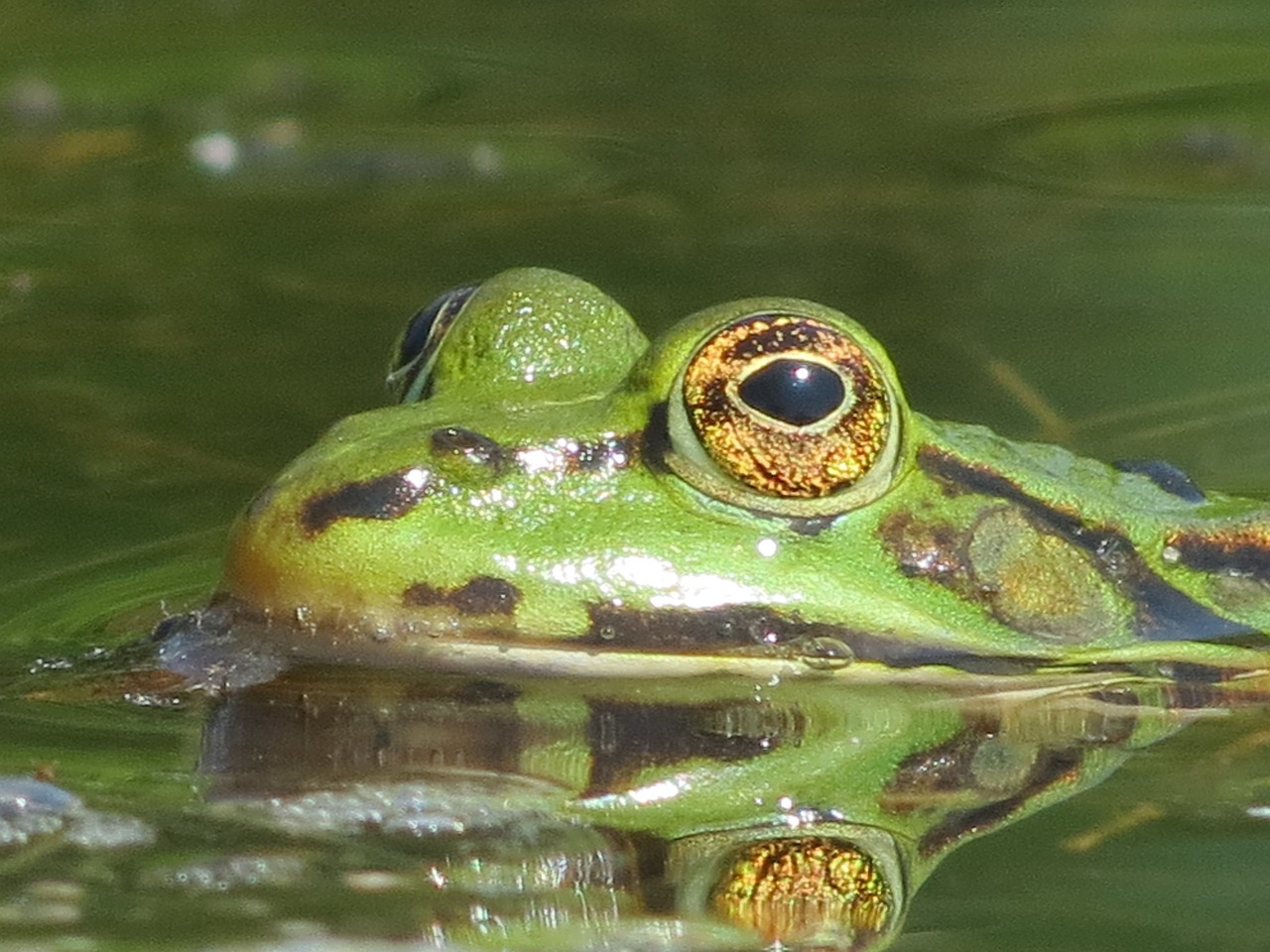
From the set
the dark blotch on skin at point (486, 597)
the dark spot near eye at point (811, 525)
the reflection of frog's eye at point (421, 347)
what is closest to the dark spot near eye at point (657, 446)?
the dark spot near eye at point (811, 525)

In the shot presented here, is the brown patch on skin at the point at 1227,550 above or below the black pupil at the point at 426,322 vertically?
below

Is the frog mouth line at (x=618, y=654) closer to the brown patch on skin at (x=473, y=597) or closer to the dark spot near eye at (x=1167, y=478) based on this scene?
the brown patch on skin at (x=473, y=597)

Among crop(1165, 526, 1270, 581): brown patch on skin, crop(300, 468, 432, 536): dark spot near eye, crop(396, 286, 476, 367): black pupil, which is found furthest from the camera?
crop(396, 286, 476, 367): black pupil

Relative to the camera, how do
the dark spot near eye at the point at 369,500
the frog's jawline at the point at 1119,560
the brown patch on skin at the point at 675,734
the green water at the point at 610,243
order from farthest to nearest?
1. the frog's jawline at the point at 1119,560
2. the dark spot near eye at the point at 369,500
3. the brown patch on skin at the point at 675,734
4. the green water at the point at 610,243

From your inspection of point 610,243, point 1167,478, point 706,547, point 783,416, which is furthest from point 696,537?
point 610,243

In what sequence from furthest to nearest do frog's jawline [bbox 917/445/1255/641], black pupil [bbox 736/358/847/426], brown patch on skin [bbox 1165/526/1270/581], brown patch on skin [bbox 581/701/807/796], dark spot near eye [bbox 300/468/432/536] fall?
brown patch on skin [bbox 1165/526/1270/581], frog's jawline [bbox 917/445/1255/641], black pupil [bbox 736/358/847/426], dark spot near eye [bbox 300/468/432/536], brown patch on skin [bbox 581/701/807/796]

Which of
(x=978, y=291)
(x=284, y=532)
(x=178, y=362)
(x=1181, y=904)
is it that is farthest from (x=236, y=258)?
(x=1181, y=904)

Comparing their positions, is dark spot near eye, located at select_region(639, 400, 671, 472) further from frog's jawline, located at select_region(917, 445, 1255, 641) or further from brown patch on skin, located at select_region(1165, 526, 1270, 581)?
brown patch on skin, located at select_region(1165, 526, 1270, 581)

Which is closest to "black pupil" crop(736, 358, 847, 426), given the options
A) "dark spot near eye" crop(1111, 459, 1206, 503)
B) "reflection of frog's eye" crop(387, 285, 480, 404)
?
"reflection of frog's eye" crop(387, 285, 480, 404)

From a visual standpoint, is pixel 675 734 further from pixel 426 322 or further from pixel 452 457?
pixel 426 322
